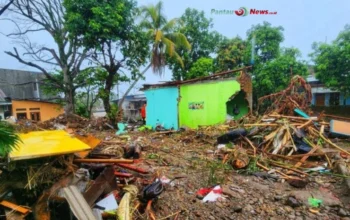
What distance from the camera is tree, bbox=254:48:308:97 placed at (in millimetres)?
13750

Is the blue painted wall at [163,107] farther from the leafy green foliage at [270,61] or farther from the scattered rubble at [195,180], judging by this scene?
the leafy green foliage at [270,61]

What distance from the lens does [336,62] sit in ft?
43.1

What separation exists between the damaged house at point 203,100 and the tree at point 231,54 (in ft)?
18.3

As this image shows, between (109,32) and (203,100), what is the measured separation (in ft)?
20.0

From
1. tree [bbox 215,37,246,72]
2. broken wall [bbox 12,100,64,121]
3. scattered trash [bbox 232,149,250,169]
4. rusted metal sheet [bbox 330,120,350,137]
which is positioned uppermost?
tree [bbox 215,37,246,72]

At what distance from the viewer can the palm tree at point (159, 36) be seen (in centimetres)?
1466

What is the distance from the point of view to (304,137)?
5879 mm

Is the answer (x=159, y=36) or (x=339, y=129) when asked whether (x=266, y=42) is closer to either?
(x=159, y=36)

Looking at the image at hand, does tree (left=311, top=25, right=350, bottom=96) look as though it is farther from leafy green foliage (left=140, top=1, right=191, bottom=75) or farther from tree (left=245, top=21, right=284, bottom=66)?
leafy green foliage (left=140, top=1, right=191, bottom=75)

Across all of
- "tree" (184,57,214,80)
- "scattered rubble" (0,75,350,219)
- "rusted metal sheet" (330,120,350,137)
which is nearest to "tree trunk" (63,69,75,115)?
"tree" (184,57,214,80)

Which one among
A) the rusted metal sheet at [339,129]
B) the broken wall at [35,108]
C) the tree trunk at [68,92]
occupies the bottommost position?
the rusted metal sheet at [339,129]

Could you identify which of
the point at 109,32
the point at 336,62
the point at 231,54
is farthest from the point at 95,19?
the point at 336,62

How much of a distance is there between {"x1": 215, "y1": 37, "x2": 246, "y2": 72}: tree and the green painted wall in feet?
22.0

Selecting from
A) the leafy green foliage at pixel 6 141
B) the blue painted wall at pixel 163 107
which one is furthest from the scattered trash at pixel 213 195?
the blue painted wall at pixel 163 107
